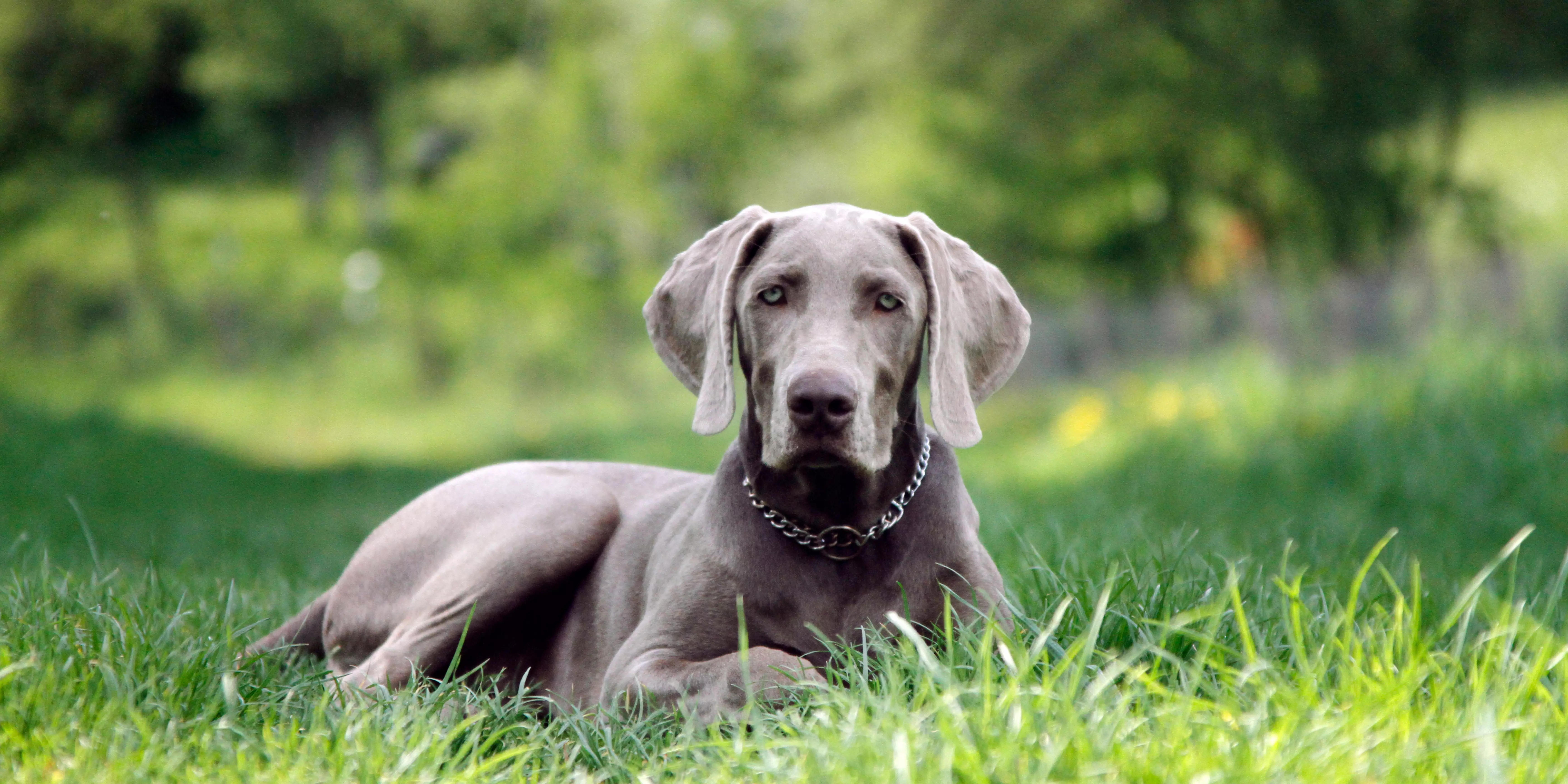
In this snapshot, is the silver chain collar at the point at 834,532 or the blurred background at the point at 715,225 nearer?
the silver chain collar at the point at 834,532

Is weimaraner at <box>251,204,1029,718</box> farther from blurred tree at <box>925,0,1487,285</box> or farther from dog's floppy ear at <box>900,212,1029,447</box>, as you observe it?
blurred tree at <box>925,0,1487,285</box>

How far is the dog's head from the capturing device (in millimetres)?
2883

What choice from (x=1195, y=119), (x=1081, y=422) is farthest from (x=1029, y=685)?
(x=1195, y=119)

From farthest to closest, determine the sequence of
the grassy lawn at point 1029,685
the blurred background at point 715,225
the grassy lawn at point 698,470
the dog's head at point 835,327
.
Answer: the blurred background at point 715,225
the dog's head at point 835,327
the grassy lawn at point 698,470
the grassy lawn at point 1029,685

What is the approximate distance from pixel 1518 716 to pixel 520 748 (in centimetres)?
192

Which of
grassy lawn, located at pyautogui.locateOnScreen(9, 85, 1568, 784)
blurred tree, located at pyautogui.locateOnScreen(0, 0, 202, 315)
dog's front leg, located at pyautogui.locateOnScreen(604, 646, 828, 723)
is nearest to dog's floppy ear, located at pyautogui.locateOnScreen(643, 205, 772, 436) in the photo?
dog's front leg, located at pyautogui.locateOnScreen(604, 646, 828, 723)

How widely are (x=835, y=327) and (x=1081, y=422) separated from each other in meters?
6.88

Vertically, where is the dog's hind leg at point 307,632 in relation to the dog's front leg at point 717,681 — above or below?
below

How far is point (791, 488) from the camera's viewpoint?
3176 millimetres

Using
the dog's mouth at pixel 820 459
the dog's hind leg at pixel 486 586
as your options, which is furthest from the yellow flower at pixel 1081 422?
the dog's mouth at pixel 820 459

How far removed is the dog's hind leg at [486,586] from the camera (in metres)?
3.53

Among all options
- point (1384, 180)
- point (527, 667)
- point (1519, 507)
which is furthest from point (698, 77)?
point (527, 667)

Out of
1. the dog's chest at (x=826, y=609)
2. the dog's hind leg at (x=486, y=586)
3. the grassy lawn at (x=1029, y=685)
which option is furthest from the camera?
the dog's hind leg at (x=486, y=586)

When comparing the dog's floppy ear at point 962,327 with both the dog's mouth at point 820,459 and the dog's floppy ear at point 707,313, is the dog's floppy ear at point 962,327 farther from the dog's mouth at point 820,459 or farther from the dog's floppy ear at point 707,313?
the dog's floppy ear at point 707,313
